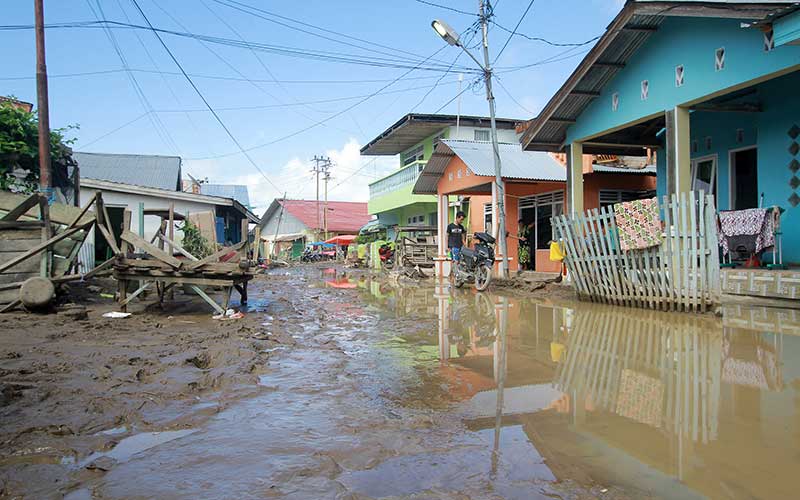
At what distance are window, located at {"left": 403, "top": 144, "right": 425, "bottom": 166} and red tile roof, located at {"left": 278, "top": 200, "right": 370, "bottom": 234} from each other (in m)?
20.3

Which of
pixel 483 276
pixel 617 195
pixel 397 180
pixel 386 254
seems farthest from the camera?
pixel 397 180

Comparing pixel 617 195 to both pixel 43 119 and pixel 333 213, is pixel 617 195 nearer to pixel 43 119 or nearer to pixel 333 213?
pixel 43 119

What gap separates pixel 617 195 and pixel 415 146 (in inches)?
667

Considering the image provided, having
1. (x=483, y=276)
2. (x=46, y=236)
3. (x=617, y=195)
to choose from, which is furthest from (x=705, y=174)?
(x=46, y=236)

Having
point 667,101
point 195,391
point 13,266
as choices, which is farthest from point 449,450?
point 667,101

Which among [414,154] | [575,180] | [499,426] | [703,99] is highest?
[414,154]

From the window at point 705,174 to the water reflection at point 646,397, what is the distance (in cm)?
470

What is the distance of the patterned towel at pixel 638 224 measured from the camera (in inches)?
334

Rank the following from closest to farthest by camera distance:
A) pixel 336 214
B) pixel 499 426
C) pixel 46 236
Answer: pixel 499 426
pixel 46 236
pixel 336 214

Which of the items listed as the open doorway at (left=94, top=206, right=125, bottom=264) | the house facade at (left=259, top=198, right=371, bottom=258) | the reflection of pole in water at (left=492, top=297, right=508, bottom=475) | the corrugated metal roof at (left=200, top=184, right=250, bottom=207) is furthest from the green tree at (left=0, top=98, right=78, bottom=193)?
the house facade at (left=259, top=198, right=371, bottom=258)

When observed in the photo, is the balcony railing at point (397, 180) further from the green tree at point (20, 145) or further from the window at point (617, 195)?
the green tree at point (20, 145)

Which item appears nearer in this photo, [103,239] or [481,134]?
[103,239]

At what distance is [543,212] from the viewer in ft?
62.5

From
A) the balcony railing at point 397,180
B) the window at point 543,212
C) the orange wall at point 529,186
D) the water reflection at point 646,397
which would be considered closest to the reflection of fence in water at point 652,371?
the water reflection at point 646,397
